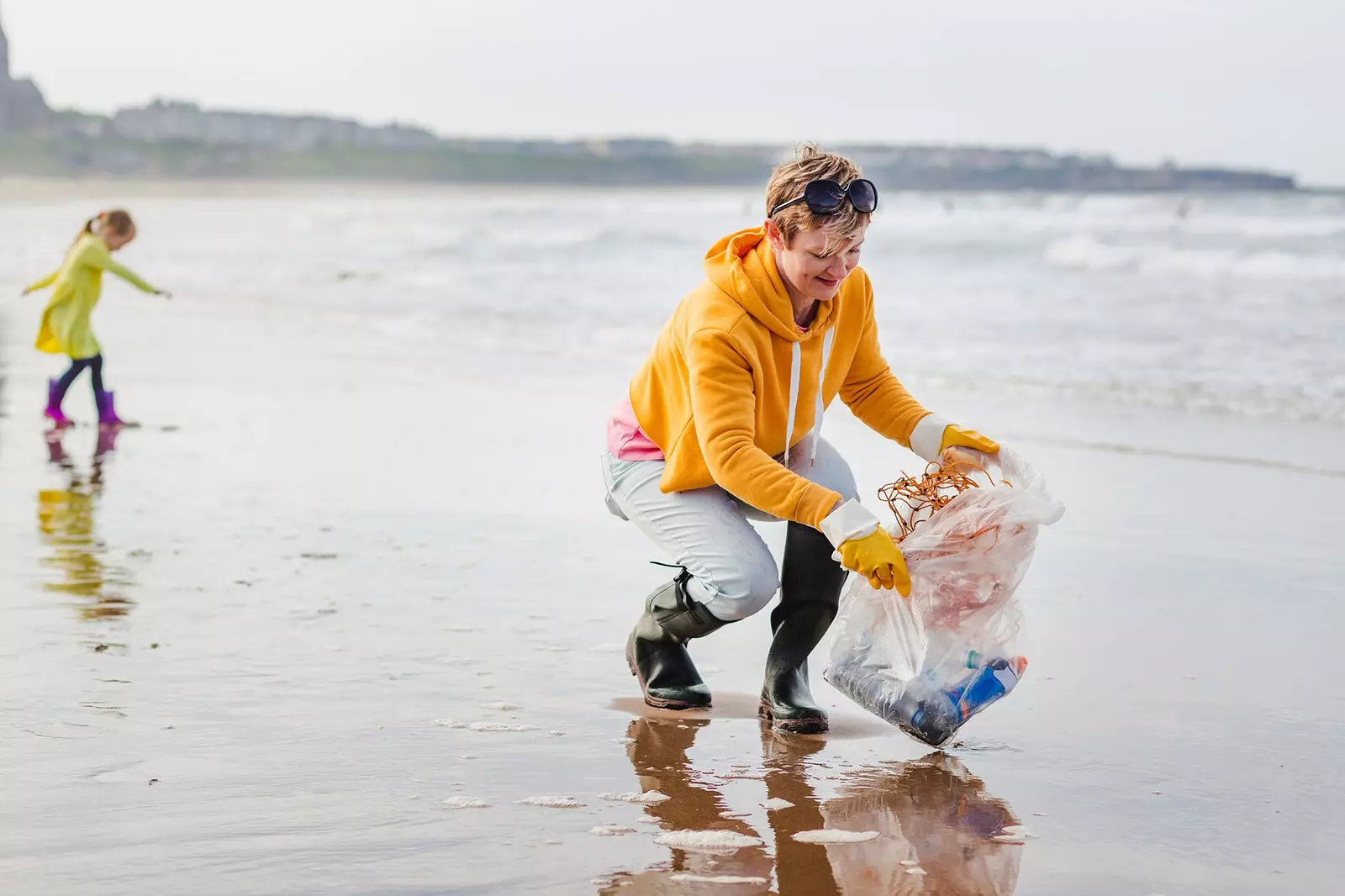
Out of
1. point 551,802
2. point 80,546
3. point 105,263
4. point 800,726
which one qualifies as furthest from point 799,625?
point 105,263

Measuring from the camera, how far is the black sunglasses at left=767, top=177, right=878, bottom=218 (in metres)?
3.23

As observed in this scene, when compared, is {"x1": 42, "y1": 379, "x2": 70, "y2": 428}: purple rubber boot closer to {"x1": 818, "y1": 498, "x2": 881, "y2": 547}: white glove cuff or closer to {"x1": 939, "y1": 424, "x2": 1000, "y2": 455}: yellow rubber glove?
{"x1": 939, "y1": 424, "x2": 1000, "y2": 455}: yellow rubber glove

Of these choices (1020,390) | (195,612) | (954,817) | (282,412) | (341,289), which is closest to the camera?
(954,817)

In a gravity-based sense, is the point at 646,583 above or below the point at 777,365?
below

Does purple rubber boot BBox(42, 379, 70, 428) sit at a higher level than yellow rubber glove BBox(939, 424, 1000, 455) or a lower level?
lower

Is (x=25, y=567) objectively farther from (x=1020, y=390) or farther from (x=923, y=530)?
(x=1020, y=390)

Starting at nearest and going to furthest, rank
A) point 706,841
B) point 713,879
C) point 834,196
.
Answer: point 713,879 → point 706,841 → point 834,196

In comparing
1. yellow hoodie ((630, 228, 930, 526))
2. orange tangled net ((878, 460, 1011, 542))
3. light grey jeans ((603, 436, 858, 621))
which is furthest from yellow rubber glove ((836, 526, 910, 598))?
light grey jeans ((603, 436, 858, 621))

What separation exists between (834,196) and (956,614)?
0.98 m

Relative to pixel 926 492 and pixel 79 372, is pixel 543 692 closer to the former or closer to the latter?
pixel 926 492

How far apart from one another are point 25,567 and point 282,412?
156 inches

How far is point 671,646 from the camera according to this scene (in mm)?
3727

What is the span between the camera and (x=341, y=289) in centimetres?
2125

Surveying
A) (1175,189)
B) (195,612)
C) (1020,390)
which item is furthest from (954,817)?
(1175,189)
